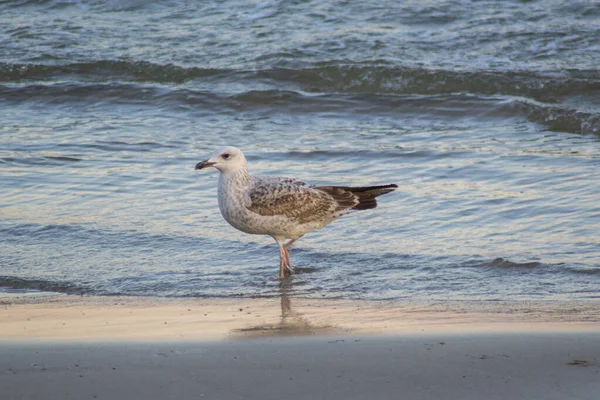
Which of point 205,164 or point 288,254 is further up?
point 205,164

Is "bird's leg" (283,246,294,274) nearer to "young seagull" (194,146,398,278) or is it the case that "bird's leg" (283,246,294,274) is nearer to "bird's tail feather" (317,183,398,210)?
"young seagull" (194,146,398,278)

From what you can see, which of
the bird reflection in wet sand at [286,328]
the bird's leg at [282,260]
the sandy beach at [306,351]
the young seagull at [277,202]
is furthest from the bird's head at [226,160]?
the bird reflection in wet sand at [286,328]

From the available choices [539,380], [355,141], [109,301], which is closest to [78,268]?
[109,301]

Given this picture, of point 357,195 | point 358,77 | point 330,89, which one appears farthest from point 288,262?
point 358,77

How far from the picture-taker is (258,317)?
18.6 feet

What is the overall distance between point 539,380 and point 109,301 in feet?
9.62

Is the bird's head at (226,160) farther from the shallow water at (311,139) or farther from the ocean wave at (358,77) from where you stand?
the ocean wave at (358,77)

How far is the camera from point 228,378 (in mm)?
4336

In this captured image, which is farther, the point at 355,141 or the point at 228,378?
the point at 355,141

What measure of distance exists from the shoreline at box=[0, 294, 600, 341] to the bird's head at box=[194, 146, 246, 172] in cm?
133

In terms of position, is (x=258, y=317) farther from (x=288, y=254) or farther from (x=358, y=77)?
(x=358, y=77)

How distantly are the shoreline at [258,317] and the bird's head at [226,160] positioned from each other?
4.37ft

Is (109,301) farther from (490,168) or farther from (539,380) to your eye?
(490,168)

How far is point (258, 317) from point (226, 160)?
1.83 m
